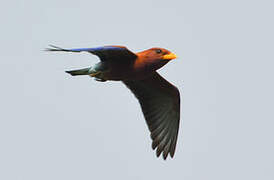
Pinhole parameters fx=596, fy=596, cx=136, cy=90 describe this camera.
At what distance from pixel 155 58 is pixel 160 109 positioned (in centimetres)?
299

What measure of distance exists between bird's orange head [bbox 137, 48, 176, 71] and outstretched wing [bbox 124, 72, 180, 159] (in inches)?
85.7

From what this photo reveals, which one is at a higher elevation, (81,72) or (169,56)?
(169,56)

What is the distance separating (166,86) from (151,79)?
437 millimetres

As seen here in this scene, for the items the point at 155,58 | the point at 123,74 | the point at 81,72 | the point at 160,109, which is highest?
the point at 155,58

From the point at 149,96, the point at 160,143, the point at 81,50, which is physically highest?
the point at 81,50

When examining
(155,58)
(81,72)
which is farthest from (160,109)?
(155,58)

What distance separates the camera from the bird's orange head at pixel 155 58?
12.9 metres

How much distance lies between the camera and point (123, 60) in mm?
12945

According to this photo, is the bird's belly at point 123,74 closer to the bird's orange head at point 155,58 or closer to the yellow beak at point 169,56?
the bird's orange head at point 155,58

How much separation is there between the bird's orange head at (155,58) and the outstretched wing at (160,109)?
2.18 metres

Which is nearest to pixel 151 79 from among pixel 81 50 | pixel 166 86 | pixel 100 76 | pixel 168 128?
pixel 166 86

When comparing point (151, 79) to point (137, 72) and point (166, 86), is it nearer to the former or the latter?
point (166, 86)

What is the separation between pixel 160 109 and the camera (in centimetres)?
1567

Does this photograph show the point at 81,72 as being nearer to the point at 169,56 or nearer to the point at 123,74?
the point at 123,74
